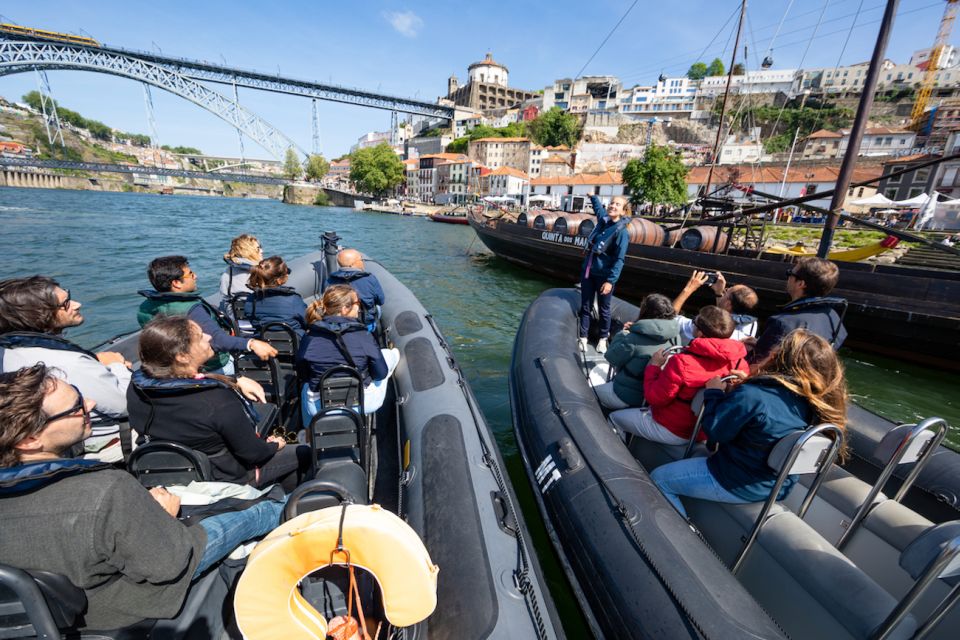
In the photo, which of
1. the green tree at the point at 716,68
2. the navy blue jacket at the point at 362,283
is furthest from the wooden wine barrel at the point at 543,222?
the green tree at the point at 716,68

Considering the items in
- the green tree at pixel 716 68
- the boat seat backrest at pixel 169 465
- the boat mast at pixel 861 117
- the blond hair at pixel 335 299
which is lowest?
the boat seat backrest at pixel 169 465

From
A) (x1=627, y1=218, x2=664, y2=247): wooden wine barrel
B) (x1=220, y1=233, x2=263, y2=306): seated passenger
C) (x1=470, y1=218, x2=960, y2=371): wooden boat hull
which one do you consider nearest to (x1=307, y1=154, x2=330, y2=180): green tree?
(x1=470, y1=218, x2=960, y2=371): wooden boat hull

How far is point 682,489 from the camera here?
7.85 ft

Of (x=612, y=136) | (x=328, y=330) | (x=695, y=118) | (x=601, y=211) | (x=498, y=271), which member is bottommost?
(x=498, y=271)

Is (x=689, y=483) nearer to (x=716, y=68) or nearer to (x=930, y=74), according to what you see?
(x=930, y=74)

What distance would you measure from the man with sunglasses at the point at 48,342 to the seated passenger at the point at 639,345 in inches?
140

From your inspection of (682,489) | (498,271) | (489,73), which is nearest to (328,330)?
(682,489)

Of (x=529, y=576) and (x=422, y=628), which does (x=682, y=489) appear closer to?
(x=529, y=576)

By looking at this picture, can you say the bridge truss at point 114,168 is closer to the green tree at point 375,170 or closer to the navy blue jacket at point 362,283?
the green tree at point 375,170

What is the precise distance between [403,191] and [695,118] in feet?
185

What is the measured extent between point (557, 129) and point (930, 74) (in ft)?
188

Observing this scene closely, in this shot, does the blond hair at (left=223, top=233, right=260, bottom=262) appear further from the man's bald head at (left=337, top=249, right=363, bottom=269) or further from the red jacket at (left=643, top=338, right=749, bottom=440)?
the red jacket at (left=643, top=338, right=749, bottom=440)

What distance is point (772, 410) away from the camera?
1857mm

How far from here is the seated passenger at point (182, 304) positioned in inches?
123
